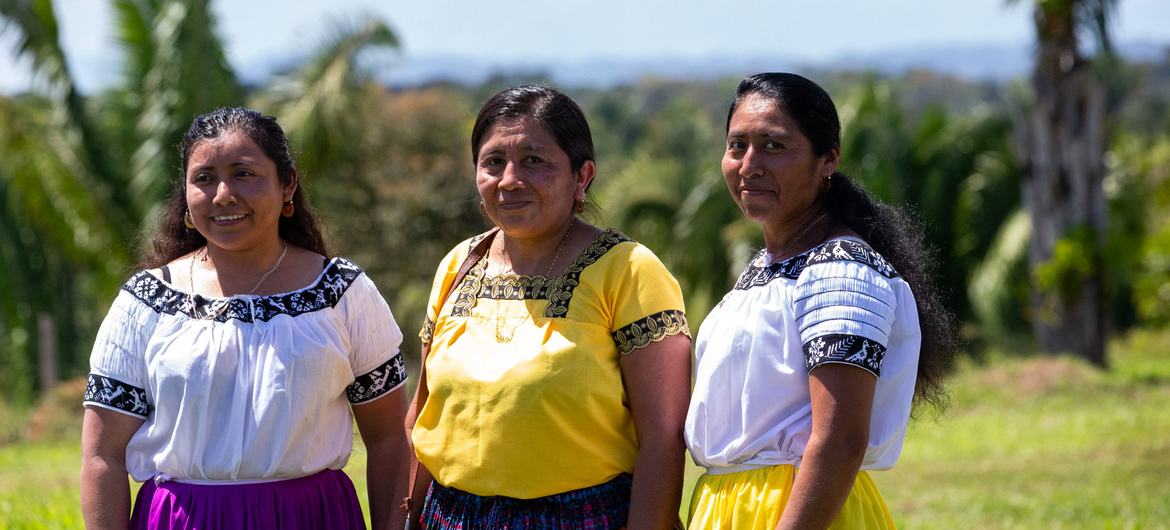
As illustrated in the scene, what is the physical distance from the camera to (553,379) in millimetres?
2924

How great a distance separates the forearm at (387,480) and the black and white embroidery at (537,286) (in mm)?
430

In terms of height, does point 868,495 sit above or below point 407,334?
below

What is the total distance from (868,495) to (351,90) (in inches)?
513

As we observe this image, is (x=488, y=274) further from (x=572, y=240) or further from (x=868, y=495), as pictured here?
(x=868, y=495)

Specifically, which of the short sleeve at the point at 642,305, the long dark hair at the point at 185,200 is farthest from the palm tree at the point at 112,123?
the short sleeve at the point at 642,305

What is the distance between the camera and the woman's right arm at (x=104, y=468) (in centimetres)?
308

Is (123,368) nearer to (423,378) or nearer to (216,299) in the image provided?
(216,299)

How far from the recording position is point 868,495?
2803mm

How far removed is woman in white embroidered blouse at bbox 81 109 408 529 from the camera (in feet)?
9.96

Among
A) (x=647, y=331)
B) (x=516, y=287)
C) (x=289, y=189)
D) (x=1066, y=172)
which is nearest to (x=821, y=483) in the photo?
(x=647, y=331)

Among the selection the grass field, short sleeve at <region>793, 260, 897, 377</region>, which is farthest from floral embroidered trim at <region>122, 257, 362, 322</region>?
short sleeve at <region>793, 260, 897, 377</region>

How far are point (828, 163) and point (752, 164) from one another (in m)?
0.19

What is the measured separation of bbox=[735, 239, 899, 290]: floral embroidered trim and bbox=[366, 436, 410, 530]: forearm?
3.48 feet

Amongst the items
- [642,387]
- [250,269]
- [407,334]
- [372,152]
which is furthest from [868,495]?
[372,152]
